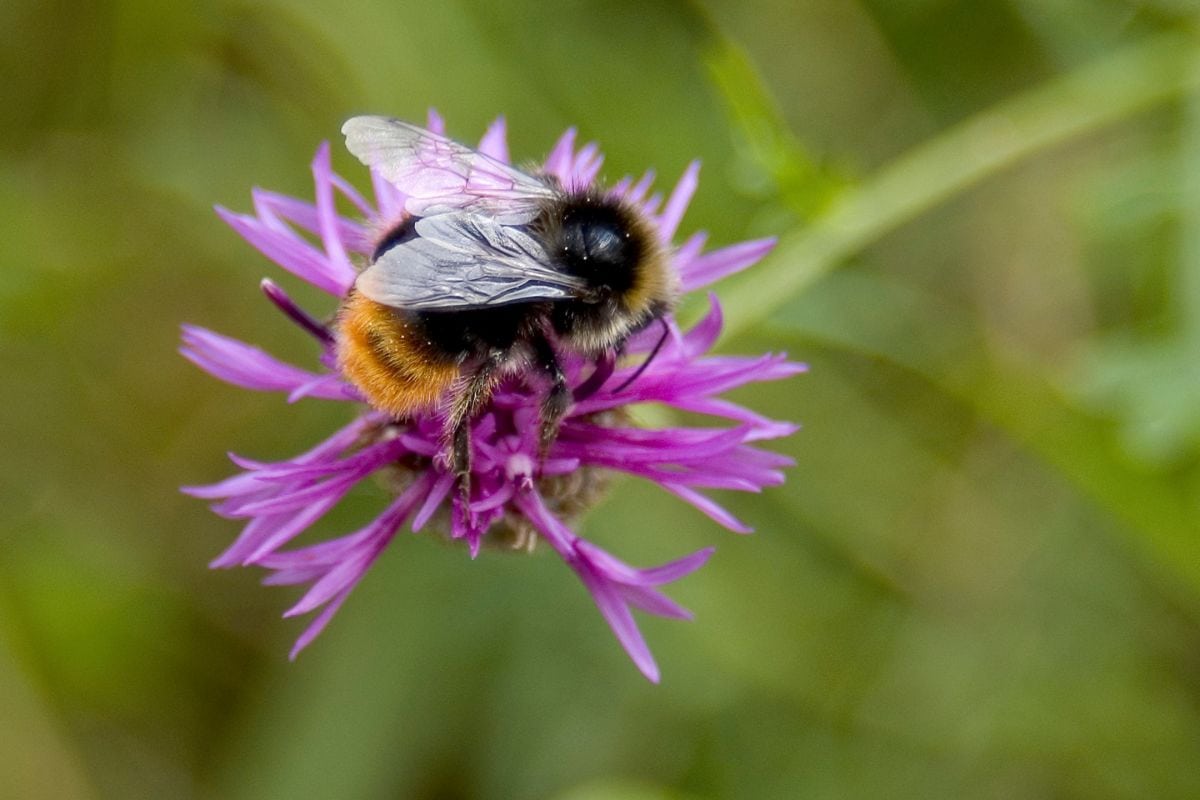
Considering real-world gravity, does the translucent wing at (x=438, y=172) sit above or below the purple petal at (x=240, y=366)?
above

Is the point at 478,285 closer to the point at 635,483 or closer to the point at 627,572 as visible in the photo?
the point at 627,572

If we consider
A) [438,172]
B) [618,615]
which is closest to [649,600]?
[618,615]

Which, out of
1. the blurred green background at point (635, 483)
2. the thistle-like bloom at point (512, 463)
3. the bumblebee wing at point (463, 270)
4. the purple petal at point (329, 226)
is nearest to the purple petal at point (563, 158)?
the thistle-like bloom at point (512, 463)

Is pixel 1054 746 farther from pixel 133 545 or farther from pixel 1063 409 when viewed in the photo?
pixel 133 545

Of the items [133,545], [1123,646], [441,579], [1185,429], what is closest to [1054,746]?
[1123,646]

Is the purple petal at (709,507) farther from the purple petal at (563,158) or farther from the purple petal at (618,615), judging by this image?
the purple petal at (563,158)

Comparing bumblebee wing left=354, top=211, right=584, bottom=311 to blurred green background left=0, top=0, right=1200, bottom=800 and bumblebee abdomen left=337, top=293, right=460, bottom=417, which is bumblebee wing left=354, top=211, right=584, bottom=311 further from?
blurred green background left=0, top=0, right=1200, bottom=800

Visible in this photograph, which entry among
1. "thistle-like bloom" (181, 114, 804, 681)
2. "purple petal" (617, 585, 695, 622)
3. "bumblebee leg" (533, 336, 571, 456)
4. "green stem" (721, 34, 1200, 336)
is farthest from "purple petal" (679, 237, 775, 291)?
"purple petal" (617, 585, 695, 622)
